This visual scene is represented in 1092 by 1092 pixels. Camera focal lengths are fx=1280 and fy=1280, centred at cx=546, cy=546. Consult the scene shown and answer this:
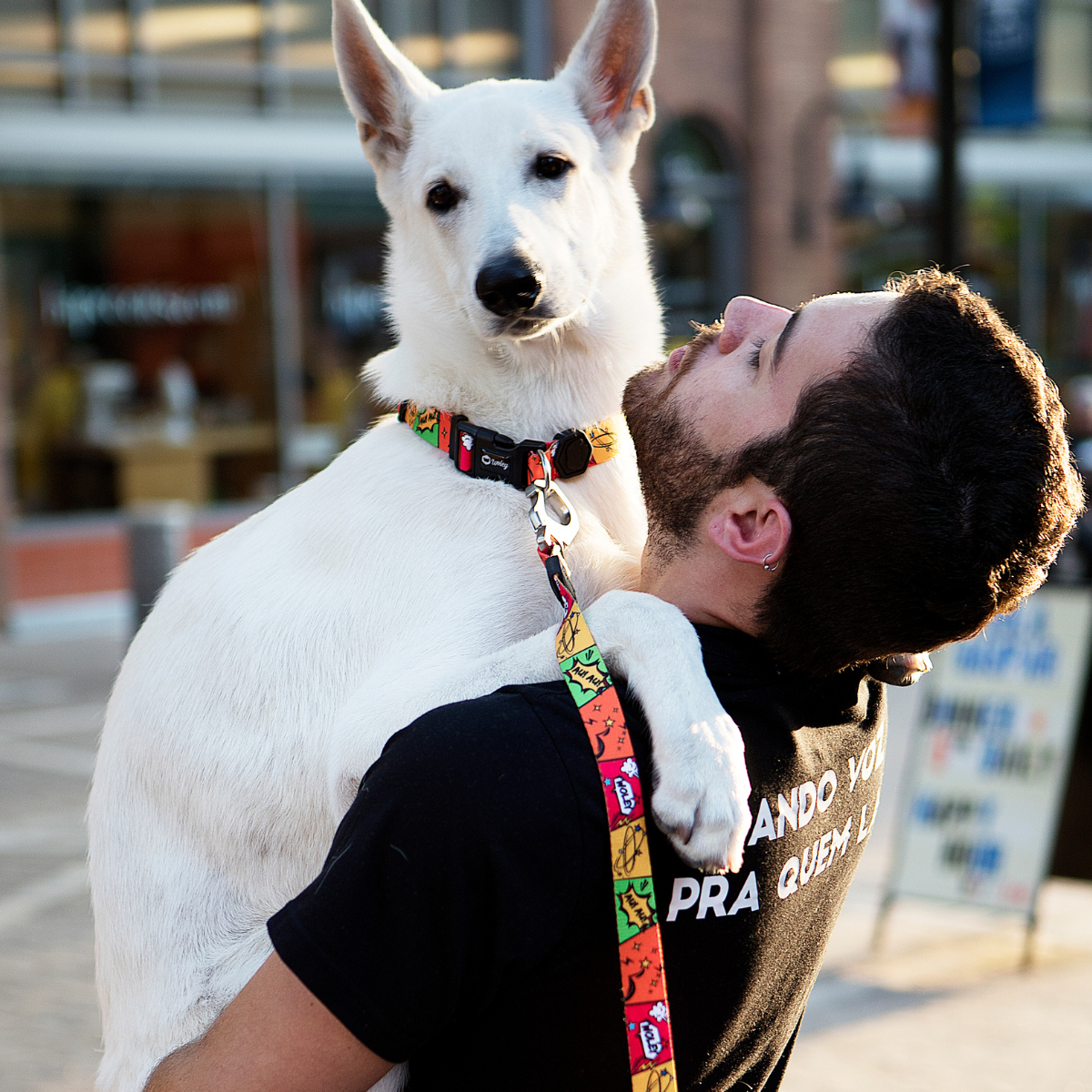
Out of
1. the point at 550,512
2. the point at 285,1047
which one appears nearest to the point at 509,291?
the point at 550,512

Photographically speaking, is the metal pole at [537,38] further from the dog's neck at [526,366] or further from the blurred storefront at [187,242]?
the dog's neck at [526,366]

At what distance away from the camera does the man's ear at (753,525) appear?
1509mm

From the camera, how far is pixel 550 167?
271 centimetres

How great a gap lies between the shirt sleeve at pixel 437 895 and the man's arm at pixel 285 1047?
0.07ft

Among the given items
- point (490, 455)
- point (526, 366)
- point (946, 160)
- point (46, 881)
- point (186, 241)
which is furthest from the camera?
point (186, 241)

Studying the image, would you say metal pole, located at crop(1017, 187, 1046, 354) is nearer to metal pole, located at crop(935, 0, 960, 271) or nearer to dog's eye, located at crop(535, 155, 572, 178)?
metal pole, located at crop(935, 0, 960, 271)

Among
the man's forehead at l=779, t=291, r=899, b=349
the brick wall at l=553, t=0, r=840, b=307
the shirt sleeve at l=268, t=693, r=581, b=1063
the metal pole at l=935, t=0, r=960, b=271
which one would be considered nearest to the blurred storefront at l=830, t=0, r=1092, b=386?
the brick wall at l=553, t=0, r=840, b=307

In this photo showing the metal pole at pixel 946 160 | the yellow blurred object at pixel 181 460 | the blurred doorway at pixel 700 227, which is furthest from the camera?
the blurred doorway at pixel 700 227

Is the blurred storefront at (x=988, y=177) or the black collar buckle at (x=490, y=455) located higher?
the blurred storefront at (x=988, y=177)

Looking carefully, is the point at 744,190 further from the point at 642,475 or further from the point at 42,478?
the point at 642,475

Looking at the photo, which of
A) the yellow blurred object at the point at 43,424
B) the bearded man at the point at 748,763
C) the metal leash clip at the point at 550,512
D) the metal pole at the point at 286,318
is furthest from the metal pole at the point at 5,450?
the bearded man at the point at 748,763

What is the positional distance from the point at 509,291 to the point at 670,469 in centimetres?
84

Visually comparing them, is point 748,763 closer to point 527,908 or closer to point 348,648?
point 527,908

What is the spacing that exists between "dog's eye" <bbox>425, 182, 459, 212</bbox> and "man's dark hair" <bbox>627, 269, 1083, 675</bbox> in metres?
1.40
